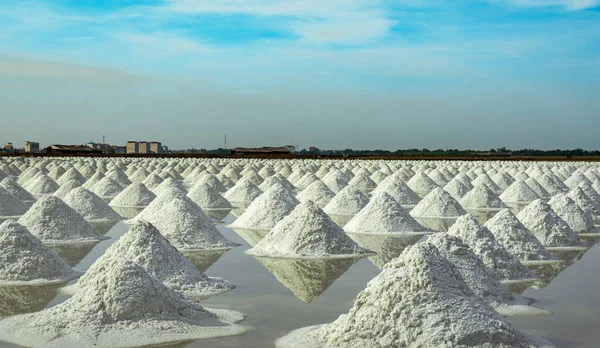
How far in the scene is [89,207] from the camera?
684 inches

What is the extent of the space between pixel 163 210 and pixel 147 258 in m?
4.96

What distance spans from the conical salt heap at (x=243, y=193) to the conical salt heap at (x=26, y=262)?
506 inches

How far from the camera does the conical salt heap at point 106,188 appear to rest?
2447 cm

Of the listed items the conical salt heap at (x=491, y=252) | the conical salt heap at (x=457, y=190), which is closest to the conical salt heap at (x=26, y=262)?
the conical salt heap at (x=491, y=252)

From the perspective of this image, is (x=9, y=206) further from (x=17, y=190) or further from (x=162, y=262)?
(x=162, y=262)

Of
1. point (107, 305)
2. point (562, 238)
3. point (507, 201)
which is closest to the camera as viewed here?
point (107, 305)

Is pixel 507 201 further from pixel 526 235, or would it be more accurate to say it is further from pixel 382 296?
pixel 382 296

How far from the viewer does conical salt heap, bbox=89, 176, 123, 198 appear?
24.5 metres

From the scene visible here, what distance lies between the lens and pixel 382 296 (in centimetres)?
641

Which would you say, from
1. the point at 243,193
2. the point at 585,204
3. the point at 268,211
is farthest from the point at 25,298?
the point at 243,193

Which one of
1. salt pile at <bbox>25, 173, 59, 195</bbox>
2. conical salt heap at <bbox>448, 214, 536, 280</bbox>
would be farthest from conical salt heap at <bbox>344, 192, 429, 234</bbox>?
salt pile at <bbox>25, 173, 59, 195</bbox>

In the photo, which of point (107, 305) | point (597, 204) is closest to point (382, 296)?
point (107, 305)

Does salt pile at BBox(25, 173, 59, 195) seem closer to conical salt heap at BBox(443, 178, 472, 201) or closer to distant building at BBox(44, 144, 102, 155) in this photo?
conical salt heap at BBox(443, 178, 472, 201)

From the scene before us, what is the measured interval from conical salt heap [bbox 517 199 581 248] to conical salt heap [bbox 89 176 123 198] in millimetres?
15295
